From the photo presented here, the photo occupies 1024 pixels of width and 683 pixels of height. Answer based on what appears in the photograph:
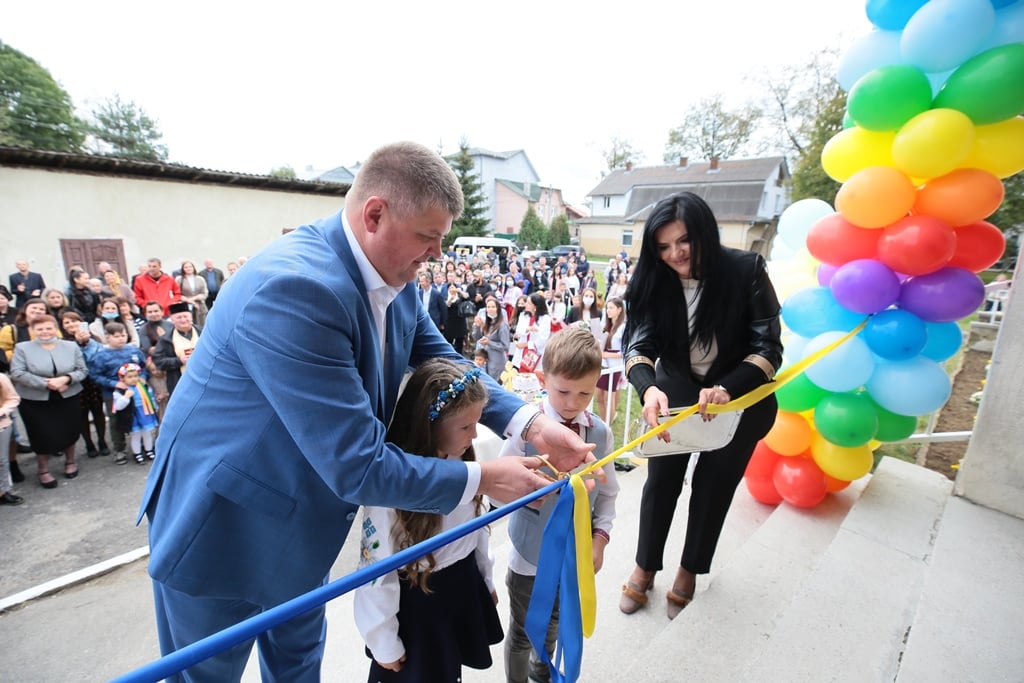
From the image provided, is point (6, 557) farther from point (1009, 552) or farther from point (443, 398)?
point (1009, 552)

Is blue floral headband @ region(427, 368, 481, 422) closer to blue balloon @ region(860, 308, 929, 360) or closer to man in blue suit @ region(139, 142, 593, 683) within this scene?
man in blue suit @ region(139, 142, 593, 683)

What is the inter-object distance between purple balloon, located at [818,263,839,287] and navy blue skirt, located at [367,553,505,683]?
2.80 meters

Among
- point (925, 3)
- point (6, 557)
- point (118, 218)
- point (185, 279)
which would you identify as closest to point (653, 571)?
point (925, 3)

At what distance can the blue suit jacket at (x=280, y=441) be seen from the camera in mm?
1165

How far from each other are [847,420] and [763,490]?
923mm

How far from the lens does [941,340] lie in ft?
9.32

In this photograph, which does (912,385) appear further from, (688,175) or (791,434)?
(688,175)

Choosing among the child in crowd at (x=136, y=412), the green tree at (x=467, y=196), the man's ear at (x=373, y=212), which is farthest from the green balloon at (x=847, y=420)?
the green tree at (x=467, y=196)

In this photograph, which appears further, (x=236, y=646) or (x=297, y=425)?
(x=236, y=646)

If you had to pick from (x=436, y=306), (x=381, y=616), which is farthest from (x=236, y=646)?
(x=436, y=306)

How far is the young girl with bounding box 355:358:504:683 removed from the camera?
1.52m

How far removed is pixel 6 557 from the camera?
3508mm

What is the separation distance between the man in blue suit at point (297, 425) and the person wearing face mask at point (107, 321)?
18.0ft

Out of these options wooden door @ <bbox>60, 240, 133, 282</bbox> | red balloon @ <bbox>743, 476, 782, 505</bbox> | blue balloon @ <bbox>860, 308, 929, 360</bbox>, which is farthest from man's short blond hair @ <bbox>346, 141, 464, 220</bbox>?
wooden door @ <bbox>60, 240, 133, 282</bbox>
